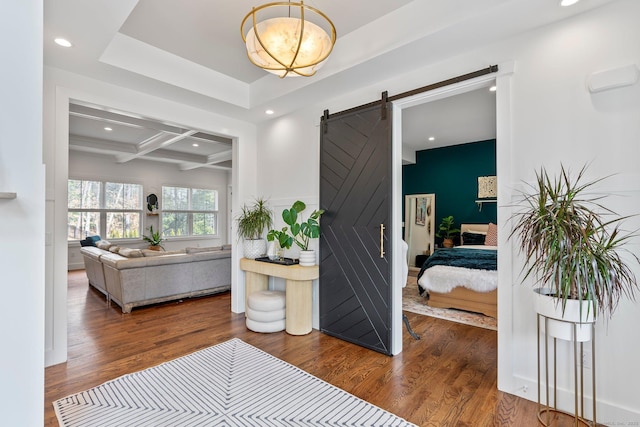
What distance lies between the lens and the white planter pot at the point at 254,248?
13.1ft

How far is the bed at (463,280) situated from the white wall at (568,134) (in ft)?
5.84

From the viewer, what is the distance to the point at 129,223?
8352 millimetres

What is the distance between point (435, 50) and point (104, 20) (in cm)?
247

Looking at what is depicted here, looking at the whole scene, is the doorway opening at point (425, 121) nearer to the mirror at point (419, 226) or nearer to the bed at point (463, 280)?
the mirror at point (419, 226)

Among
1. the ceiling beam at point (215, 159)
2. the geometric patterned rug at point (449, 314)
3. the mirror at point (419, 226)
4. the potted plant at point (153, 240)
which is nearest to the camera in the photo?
the geometric patterned rug at point (449, 314)

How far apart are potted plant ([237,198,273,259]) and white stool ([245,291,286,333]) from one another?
2.17ft

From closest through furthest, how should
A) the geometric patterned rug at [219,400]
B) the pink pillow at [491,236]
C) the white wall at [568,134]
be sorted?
the white wall at [568,134], the geometric patterned rug at [219,400], the pink pillow at [491,236]

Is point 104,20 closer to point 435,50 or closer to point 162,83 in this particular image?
point 162,83

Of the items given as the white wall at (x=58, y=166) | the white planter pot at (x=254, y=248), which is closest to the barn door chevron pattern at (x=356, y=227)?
the white planter pot at (x=254, y=248)

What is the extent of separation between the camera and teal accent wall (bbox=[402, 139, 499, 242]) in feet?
21.2

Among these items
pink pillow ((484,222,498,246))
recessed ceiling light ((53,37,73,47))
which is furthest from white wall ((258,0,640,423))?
pink pillow ((484,222,498,246))

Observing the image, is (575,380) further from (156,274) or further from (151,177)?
(151,177)

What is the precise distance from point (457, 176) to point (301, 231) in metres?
4.70

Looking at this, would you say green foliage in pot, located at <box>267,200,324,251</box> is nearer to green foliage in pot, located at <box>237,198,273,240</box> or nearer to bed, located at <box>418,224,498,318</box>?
green foliage in pot, located at <box>237,198,273,240</box>
